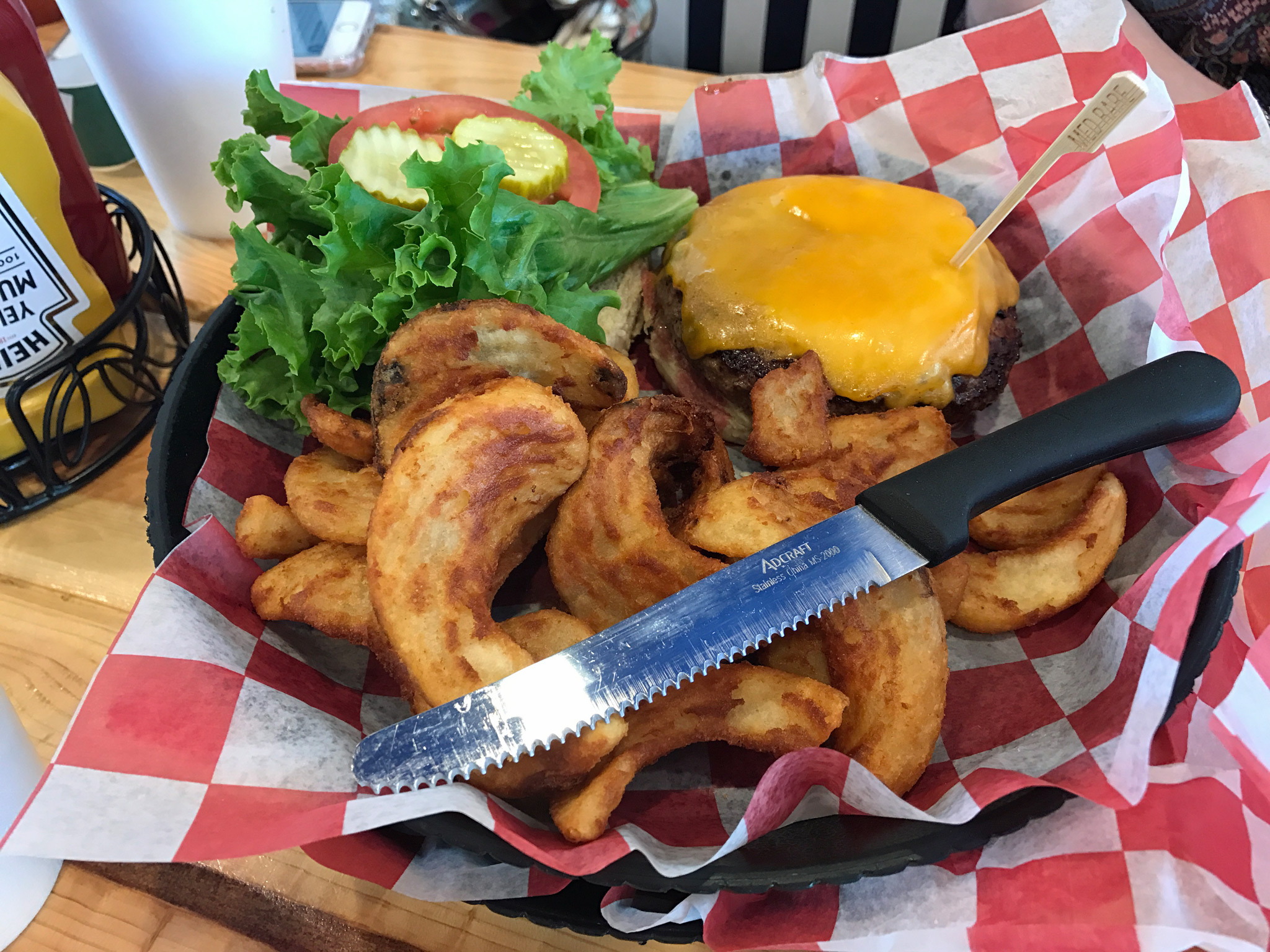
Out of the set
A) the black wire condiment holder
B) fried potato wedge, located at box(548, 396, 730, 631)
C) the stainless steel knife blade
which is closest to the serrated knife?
the stainless steel knife blade

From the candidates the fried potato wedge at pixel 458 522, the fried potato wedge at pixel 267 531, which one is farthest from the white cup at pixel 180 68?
the fried potato wedge at pixel 458 522

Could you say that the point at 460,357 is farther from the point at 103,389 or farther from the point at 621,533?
the point at 103,389

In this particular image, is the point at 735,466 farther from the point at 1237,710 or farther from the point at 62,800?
the point at 62,800

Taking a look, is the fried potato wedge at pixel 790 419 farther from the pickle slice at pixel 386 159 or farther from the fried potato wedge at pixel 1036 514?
the pickle slice at pixel 386 159

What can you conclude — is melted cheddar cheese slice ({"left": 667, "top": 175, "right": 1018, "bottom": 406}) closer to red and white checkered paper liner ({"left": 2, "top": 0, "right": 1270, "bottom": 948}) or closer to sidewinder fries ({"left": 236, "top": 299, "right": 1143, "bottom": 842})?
sidewinder fries ({"left": 236, "top": 299, "right": 1143, "bottom": 842})

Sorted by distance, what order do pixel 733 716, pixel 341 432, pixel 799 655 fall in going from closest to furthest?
pixel 733 716
pixel 799 655
pixel 341 432

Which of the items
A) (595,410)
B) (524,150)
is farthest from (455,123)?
(595,410)

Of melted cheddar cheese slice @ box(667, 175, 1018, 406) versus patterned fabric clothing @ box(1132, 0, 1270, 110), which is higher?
melted cheddar cheese slice @ box(667, 175, 1018, 406)
